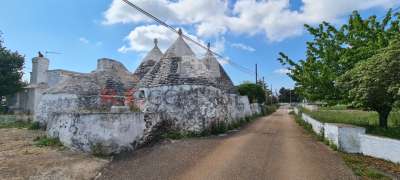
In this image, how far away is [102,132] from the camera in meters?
8.98

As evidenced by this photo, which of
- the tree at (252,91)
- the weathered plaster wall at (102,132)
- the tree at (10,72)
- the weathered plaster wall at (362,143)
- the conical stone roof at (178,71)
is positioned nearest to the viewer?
the weathered plaster wall at (362,143)

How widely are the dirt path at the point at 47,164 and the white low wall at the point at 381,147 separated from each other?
839 cm

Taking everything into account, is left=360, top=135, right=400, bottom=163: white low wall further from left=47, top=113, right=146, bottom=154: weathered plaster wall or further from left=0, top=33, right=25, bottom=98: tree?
left=0, top=33, right=25, bottom=98: tree

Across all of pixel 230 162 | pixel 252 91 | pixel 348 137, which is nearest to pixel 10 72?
pixel 230 162

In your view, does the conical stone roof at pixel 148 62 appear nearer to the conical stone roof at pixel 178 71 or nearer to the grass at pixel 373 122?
the conical stone roof at pixel 178 71

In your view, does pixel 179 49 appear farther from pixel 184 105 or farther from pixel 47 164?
pixel 47 164

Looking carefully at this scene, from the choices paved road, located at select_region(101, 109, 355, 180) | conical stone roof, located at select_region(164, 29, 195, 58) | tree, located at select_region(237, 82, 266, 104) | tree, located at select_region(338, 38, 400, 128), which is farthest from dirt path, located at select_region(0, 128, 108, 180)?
tree, located at select_region(237, 82, 266, 104)

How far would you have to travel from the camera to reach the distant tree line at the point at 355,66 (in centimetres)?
794

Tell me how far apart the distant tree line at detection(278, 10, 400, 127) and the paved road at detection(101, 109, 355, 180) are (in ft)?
8.08

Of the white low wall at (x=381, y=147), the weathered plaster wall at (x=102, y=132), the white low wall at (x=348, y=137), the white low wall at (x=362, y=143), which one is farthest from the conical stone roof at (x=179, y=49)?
the white low wall at (x=381, y=147)

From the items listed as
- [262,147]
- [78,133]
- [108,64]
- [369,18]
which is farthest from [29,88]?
[369,18]

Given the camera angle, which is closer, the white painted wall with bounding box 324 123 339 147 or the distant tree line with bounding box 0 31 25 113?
the white painted wall with bounding box 324 123 339 147

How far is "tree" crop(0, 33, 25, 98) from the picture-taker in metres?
24.1

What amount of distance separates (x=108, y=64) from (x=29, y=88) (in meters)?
13.0
